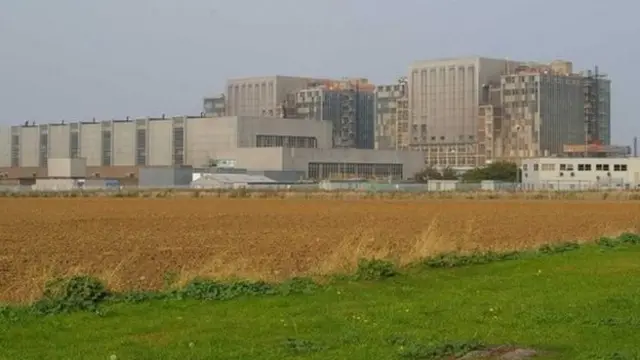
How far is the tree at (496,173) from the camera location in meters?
160

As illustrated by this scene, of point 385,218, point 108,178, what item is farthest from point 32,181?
point 385,218

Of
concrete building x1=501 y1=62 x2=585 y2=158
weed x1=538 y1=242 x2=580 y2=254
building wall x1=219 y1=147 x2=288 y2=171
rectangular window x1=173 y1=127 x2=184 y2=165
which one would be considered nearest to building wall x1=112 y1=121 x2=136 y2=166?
rectangular window x1=173 y1=127 x2=184 y2=165

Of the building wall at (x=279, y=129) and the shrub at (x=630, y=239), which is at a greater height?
the building wall at (x=279, y=129)

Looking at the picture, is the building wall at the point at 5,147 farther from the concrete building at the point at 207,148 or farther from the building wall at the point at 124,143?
the building wall at the point at 124,143

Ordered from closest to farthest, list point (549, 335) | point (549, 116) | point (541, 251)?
point (549, 335) < point (541, 251) < point (549, 116)

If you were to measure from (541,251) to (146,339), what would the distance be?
15581 millimetres

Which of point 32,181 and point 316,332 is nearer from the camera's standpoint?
point 316,332

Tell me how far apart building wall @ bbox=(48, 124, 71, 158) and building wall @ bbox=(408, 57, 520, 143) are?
69.7 meters

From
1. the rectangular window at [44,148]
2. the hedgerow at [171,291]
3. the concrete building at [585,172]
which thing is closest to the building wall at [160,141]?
the rectangular window at [44,148]

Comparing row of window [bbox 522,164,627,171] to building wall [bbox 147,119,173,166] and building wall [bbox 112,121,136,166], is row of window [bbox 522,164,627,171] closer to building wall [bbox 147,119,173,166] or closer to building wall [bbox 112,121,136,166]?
building wall [bbox 147,119,173,166]

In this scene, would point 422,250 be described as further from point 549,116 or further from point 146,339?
point 549,116

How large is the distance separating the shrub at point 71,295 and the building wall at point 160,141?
467 ft

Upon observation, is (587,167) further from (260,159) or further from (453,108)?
(453,108)

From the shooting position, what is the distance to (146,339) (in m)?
11.7
